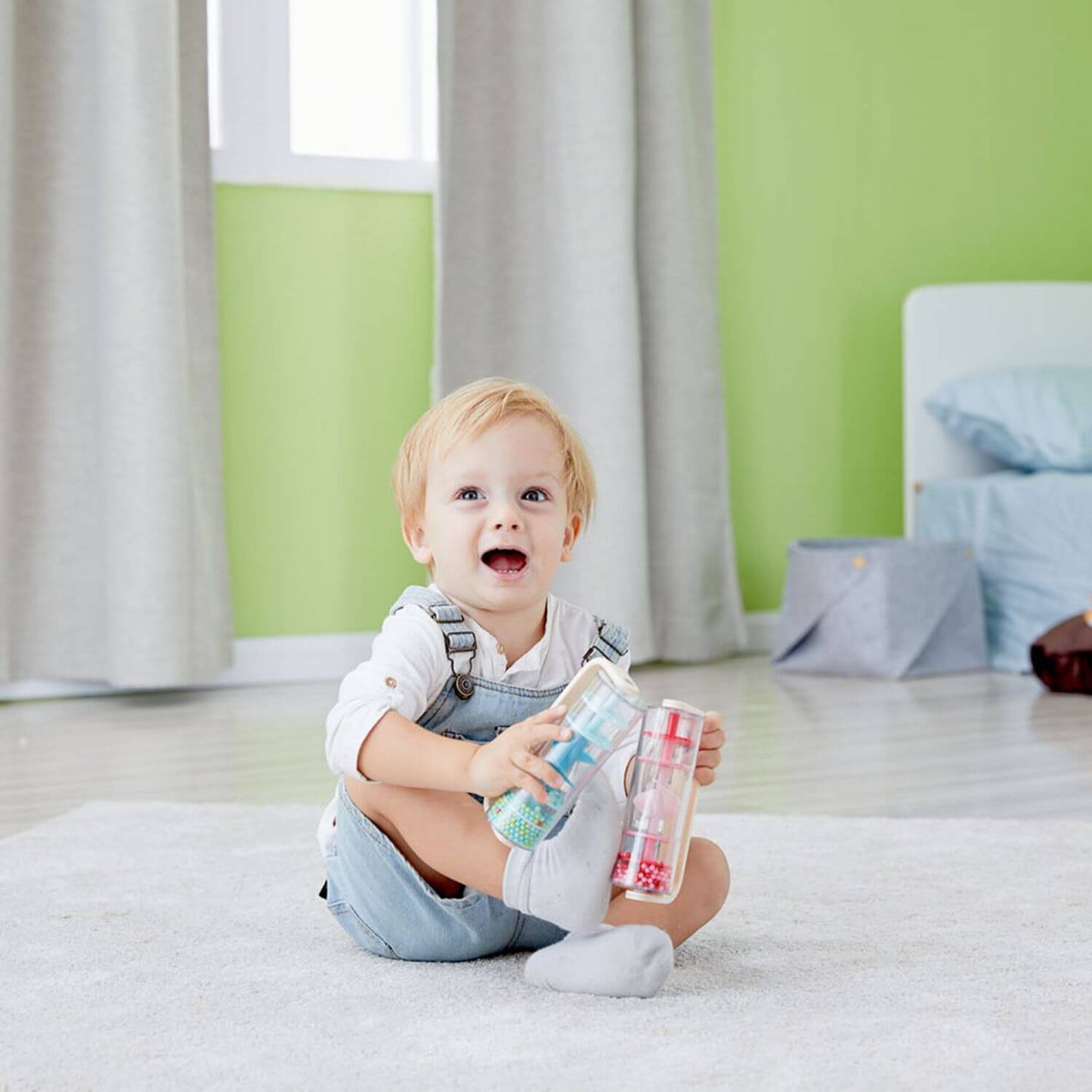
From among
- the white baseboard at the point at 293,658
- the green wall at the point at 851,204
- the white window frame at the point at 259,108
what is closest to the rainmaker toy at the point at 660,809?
the white baseboard at the point at 293,658

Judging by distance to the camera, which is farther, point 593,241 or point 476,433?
point 593,241

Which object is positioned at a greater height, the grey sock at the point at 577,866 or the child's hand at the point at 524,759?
the child's hand at the point at 524,759

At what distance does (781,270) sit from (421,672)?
2.40 metres

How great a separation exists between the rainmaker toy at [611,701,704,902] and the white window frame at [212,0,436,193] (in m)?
2.03

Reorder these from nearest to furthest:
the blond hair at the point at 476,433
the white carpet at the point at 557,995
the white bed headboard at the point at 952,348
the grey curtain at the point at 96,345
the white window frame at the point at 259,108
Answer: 1. the white carpet at the point at 557,995
2. the blond hair at the point at 476,433
3. the grey curtain at the point at 96,345
4. the white window frame at the point at 259,108
5. the white bed headboard at the point at 952,348

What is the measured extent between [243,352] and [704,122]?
3.36ft

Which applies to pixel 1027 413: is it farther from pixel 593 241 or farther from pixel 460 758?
pixel 460 758

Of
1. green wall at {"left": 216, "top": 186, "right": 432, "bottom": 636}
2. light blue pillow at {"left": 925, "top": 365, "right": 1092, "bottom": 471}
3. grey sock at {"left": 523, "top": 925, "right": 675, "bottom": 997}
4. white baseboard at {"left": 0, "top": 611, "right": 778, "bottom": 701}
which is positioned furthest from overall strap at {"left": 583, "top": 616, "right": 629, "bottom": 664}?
light blue pillow at {"left": 925, "top": 365, "right": 1092, "bottom": 471}

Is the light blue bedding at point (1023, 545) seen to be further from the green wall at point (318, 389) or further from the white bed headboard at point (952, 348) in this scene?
the green wall at point (318, 389)

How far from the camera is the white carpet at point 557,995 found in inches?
34.2

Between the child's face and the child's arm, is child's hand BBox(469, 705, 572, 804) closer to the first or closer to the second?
the child's arm

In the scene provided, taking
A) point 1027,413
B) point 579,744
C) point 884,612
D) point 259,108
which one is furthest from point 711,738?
point 1027,413

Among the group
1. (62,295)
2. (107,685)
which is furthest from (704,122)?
(107,685)

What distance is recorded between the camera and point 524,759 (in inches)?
36.4
